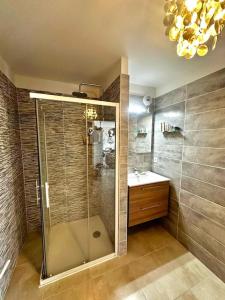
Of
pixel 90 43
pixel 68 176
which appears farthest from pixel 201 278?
pixel 90 43

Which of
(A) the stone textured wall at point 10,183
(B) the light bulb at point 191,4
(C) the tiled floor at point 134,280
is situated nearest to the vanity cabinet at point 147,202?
(C) the tiled floor at point 134,280

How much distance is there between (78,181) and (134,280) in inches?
58.1

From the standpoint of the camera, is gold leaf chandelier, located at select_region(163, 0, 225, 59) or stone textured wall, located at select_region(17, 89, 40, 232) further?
stone textured wall, located at select_region(17, 89, 40, 232)

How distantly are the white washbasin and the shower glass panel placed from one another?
0.36 metres

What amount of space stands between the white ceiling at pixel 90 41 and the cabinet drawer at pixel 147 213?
6.01 feet

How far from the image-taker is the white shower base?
166 cm

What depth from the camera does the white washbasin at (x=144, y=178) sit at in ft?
6.46

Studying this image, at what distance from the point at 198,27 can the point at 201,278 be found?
2.24 metres

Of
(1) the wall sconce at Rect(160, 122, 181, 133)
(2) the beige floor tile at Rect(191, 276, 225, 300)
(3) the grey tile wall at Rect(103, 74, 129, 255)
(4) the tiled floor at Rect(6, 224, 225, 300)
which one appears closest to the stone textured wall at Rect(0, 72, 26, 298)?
(4) the tiled floor at Rect(6, 224, 225, 300)

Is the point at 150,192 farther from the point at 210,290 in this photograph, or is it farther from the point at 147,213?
the point at 210,290

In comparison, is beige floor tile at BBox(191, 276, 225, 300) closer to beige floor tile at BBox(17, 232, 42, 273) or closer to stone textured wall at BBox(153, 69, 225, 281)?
stone textured wall at BBox(153, 69, 225, 281)

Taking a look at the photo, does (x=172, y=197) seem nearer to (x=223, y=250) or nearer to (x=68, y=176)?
(x=223, y=250)

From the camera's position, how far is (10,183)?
1.60 metres

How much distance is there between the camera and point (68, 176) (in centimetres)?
229
